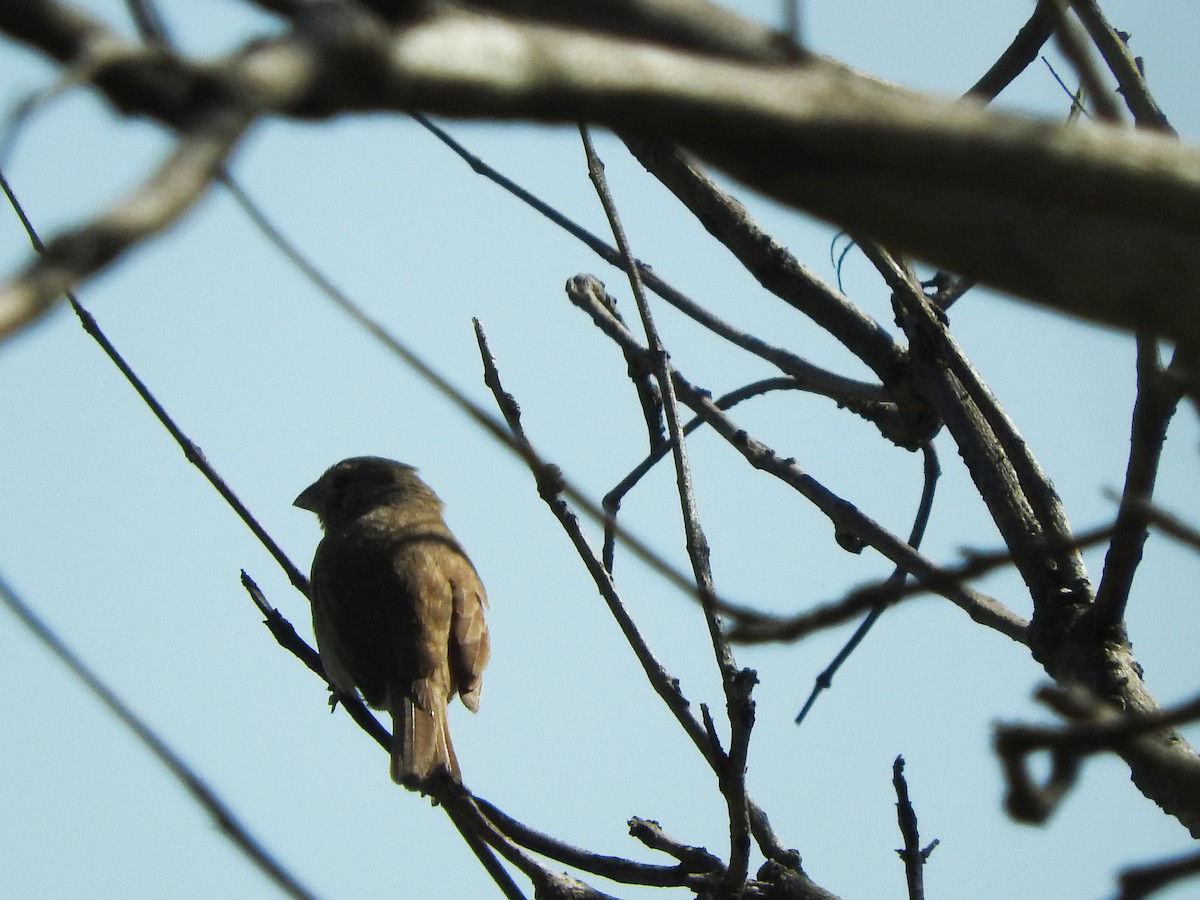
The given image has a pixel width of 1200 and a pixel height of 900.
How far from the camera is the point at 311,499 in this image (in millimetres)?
9062

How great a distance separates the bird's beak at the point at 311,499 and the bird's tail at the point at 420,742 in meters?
2.42

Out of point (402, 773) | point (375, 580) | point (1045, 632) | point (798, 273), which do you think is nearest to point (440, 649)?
point (375, 580)

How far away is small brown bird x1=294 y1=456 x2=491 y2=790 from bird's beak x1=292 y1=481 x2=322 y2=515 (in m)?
0.47

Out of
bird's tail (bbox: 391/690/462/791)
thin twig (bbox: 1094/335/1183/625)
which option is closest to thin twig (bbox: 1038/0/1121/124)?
thin twig (bbox: 1094/335/1183/625)

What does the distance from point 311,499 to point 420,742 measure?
123 inches

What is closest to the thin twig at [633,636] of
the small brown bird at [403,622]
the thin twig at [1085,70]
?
the thin twig at [1085,70]

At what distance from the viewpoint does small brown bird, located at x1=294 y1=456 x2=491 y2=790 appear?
677 cm

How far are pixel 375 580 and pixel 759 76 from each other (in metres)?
6.47

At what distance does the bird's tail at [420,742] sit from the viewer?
5.84 metres

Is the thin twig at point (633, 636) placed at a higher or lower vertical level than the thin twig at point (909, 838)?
higher

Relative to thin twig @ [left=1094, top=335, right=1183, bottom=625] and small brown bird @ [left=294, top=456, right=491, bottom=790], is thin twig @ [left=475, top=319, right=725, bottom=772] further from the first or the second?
small brown bird @ [left=294, top=456, right=491, bottom=790]

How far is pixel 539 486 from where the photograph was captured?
150 inches

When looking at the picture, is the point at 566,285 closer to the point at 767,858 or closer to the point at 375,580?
the point at 767,858

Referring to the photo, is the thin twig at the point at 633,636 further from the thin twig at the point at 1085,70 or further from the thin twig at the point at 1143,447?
the thin twig at the point at 1085,70
